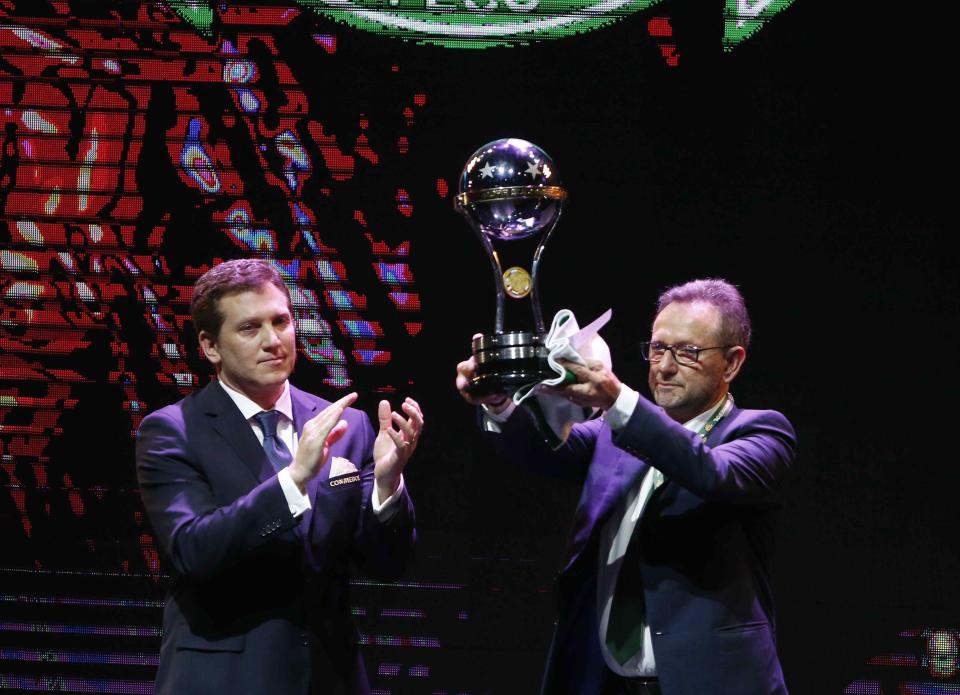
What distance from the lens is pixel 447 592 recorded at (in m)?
3.94

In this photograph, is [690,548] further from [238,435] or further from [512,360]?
[238,435]

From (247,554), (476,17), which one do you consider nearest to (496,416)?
(247,554)

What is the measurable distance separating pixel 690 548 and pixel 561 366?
1.81 feet

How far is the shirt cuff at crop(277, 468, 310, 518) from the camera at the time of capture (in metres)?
2.32

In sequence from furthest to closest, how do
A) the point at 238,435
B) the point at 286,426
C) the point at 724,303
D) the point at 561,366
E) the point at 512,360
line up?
the point at 724,303 → the point at 286,426 → the point at 238,435 → the point at 512,360 → the point at 561,366

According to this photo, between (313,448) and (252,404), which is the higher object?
(252,404)

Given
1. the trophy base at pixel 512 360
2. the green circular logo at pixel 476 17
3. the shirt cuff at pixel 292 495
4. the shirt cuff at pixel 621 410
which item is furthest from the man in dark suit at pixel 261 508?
the green circular logo at pixel 476 17

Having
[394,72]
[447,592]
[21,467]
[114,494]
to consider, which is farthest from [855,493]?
[21,467]

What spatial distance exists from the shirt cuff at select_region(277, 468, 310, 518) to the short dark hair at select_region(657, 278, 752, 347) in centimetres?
98

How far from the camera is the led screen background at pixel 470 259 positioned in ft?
12.8

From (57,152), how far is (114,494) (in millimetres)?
1186

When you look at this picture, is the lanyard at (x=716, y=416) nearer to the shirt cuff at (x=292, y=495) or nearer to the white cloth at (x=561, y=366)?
the white cloth at (x=561, y=366)

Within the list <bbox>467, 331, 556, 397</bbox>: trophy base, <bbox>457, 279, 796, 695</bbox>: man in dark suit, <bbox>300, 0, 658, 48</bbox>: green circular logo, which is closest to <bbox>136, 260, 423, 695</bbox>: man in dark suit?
<bbox>467, 331, 556, 397</bbox>: trophy base

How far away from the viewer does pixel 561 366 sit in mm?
2275
